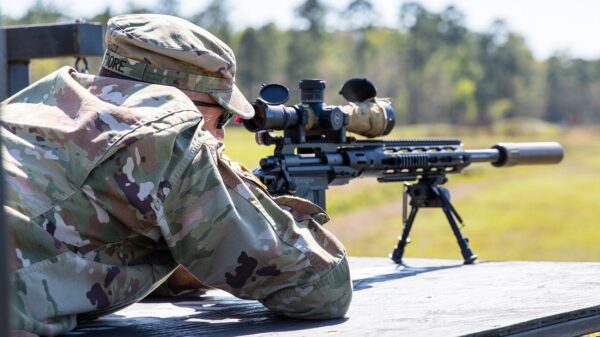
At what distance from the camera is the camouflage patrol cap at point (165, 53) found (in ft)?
9.84

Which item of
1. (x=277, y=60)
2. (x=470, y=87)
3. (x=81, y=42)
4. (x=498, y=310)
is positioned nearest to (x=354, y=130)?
(x=81, y=42)

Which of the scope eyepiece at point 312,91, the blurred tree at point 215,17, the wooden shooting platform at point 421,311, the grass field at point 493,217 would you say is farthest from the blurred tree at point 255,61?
the wooden shooting platform at point 421,311

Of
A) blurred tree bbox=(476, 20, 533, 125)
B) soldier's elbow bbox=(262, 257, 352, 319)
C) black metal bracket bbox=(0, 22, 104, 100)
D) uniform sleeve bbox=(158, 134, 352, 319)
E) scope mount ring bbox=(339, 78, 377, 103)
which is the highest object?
black metal bracket bbox=(0, 22, 104, 100)

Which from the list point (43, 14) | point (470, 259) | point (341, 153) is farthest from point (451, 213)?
point (43, 14)

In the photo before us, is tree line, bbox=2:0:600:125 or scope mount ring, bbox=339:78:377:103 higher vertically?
scope mount ring, bbox=339:78:377:103

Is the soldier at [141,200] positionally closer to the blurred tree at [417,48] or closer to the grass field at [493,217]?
the grass field at [493,217]

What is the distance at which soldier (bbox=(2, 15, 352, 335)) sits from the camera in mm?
2688

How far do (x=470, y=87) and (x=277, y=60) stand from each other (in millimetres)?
23503

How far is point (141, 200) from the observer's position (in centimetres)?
270

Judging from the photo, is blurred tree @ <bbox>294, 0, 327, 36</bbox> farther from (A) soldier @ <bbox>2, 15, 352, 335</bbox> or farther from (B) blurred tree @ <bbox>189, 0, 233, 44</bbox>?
(A) soldier @ <bbox>2, 15, 352, 335</bbox>

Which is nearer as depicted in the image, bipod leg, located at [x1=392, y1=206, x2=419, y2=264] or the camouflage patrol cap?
the camouflage patrol cap

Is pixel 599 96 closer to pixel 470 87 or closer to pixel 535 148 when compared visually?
pixel 470 87

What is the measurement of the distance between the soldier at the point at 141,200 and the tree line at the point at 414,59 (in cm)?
8333

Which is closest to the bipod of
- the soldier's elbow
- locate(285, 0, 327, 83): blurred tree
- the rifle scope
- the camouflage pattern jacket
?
the rifle scope
